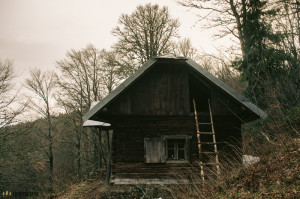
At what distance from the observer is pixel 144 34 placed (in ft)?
57.7

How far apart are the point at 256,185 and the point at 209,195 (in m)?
1.17

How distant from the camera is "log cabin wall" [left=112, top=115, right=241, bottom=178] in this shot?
8.58 meters

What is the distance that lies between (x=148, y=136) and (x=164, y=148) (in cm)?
80

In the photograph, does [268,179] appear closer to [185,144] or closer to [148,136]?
[185,144]

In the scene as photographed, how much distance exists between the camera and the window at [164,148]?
8.48 metres

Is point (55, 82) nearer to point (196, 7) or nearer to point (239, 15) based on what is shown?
point (196, 7)

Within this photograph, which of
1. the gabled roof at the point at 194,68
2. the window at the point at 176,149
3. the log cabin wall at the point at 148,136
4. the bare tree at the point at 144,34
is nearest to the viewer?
the gabled roof at the point at 194,68

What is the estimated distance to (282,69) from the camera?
38.6 feet

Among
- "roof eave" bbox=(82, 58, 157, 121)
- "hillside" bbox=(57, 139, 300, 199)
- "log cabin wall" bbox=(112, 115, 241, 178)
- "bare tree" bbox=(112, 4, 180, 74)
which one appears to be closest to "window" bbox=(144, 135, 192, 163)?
"log cabin wall" bbox=(112, 115, 241, 178)

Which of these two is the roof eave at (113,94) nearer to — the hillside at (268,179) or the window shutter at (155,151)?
the window shutter at (155,151)

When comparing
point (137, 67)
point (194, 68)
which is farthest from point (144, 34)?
point (194, 68)

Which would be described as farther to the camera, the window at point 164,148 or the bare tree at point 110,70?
the bare tree at point 110,70

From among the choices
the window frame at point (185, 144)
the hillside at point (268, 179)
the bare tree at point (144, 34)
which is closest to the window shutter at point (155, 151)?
the window frame at point (185, 144)

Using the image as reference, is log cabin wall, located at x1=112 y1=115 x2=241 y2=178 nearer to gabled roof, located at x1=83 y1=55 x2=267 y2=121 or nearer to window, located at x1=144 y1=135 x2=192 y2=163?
window, located at x1=144 y1=135 x2=192 y2=163
